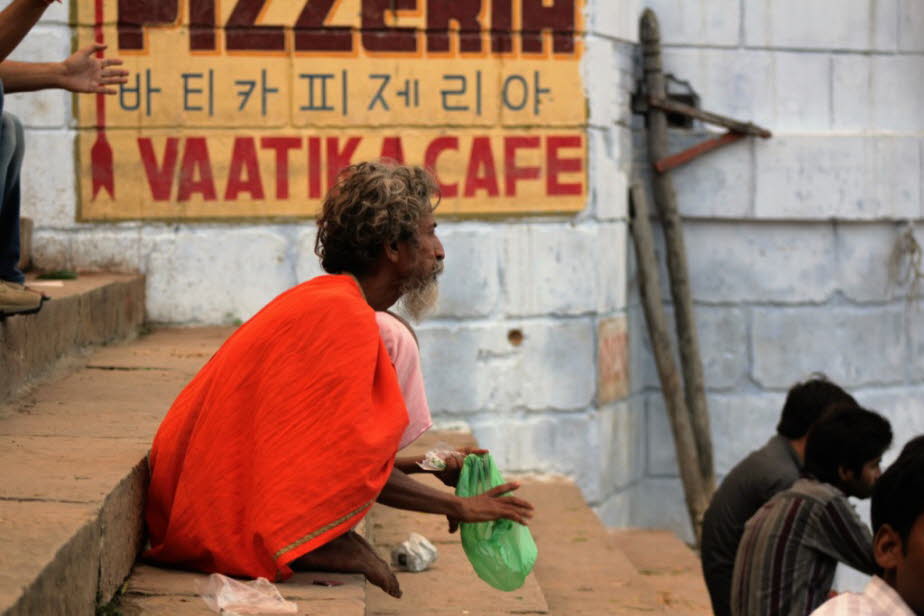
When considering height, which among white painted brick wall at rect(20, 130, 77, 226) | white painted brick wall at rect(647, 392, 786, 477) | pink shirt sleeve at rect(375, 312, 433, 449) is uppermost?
white painted brick wall at rect(20, 130, 77, 226)

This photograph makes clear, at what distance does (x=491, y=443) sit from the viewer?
5820mm

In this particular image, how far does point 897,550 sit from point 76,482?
164 cm

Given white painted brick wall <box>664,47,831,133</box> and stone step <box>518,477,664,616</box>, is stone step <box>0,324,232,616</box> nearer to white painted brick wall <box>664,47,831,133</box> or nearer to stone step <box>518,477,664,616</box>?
stone step <box>518,477,664,616</box>

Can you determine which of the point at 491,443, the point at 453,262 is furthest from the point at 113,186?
the point at 491,443

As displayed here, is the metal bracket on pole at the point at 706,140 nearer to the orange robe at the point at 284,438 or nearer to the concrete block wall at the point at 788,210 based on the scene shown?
the concrete block wall at the point at 788,210

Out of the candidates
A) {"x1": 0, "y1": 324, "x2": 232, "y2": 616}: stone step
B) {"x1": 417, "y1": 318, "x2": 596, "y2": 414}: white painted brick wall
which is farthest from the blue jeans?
{"x1": 417, "y1": 318, "x2": 596, "y2": 414}: white painted brick wall

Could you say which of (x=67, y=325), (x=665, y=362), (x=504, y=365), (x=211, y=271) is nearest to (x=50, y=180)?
(x=211, y=271)

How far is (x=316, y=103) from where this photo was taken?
5.69m

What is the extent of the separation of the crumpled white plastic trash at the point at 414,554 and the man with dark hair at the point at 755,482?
88 cm

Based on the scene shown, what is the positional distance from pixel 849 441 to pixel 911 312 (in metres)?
3.80

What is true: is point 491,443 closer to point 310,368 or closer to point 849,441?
point 849,441

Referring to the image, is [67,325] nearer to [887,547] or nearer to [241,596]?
[241,596]

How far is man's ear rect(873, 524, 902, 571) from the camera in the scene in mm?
1854

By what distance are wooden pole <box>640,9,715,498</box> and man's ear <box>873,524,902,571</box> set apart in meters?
4.62
